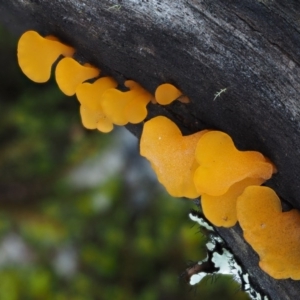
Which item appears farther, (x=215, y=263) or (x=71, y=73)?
(x=215, y=263)

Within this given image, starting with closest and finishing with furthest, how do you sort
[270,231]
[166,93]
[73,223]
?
[270,231]
[166,93]
[73,223]

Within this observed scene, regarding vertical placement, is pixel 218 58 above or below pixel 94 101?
above

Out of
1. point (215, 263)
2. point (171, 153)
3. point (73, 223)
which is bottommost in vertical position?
point (73, 223)

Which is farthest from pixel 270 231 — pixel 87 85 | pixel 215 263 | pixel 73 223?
pixel 73 223

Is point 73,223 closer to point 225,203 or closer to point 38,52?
point 38,52

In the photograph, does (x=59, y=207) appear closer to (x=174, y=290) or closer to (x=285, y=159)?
(x=174, y=290)

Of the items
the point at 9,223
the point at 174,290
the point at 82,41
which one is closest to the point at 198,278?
the point at 82,41

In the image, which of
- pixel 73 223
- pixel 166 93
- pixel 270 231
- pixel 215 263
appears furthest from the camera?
pixel 73 223
